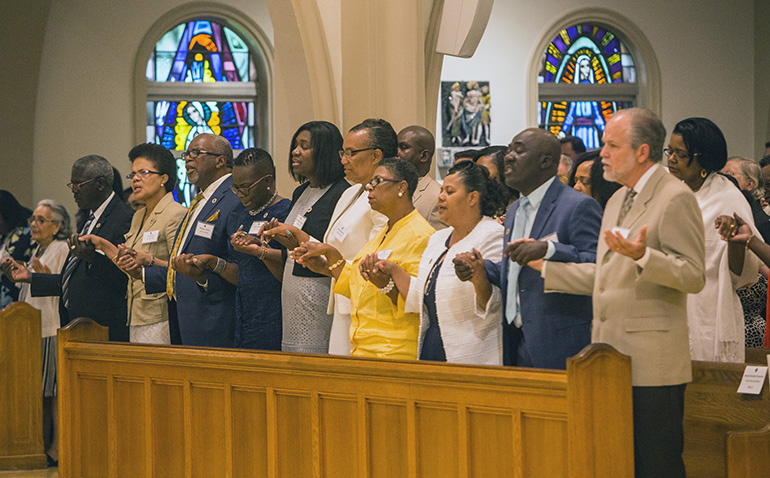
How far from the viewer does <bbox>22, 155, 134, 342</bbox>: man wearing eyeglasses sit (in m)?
5.38

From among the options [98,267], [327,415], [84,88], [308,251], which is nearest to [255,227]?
[308,251]

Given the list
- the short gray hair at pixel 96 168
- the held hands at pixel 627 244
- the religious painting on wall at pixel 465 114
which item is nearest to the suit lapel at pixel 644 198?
the held hands at pixel 627 244

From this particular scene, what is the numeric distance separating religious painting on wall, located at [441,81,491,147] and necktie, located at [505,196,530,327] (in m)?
6.56

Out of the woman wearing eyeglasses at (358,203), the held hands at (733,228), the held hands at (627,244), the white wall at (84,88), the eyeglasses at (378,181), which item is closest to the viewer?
the held hands at (627,244)

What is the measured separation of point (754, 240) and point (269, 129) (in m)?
7.29

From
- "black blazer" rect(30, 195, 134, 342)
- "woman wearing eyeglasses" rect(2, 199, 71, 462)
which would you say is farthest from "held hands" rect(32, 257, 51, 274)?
"black blazer" rect(30, 195, 134, 342)

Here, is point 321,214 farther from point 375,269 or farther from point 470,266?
point 470,266

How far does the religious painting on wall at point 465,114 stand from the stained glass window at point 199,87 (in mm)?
2044

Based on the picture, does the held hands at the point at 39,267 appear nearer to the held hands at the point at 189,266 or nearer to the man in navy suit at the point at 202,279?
the man in navy suit at the point at 202,279

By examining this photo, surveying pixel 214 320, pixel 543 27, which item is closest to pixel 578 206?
pixel 214 320

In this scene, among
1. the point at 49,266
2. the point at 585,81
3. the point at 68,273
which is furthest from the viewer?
the point at 585,81

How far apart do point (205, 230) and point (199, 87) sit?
6048 millimetres

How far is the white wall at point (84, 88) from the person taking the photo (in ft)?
32.0

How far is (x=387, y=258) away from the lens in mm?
4012
